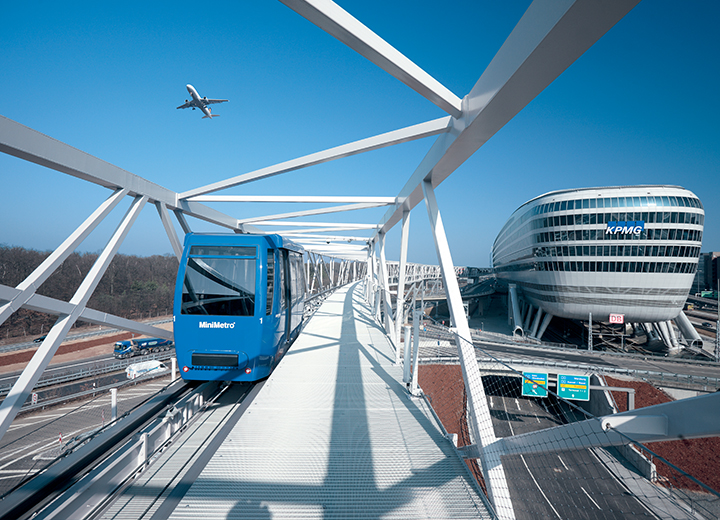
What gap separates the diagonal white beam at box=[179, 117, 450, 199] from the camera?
4.29 meters

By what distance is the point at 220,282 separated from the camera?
5.95m

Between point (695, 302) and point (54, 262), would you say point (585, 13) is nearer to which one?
point (54, 262)

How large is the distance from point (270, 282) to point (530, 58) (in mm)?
5394

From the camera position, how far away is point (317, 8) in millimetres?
2686

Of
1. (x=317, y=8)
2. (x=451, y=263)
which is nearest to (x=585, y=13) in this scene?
(x=317, y=8)

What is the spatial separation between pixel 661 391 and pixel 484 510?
24.2 m

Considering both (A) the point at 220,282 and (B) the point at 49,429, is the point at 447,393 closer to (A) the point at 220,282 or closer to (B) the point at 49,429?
(A) the point at 220,282

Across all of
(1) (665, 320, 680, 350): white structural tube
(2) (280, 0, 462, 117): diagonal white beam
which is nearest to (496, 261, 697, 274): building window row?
(1) (665, 320, 680, 350): white structural tube

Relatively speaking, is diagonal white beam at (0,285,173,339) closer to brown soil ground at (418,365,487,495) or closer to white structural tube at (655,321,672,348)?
brown soil ground at (418,365,487,495)

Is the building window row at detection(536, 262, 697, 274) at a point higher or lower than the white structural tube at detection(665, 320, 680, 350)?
higher

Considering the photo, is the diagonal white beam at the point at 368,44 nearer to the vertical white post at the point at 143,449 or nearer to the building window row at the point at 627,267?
the vertical white post at the point at 143,449

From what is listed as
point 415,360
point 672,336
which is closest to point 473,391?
point 415,360

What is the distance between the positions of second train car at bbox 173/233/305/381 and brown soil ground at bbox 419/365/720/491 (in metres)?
5.25

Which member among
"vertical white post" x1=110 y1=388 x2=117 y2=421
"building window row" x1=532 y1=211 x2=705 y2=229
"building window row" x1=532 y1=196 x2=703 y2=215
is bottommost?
"vertical white post" x1=110 y1=388 x2=117 y2=421
